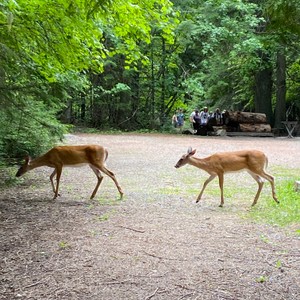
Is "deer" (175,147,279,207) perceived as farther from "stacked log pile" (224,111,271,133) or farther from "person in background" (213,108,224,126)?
"person in background" (213,108,224,126)

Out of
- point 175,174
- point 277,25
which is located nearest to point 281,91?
point 175,174

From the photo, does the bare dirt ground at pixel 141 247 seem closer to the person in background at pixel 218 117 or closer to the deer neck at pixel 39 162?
the deer neck at pixel 39 162

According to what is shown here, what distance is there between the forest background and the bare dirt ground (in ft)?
6.77

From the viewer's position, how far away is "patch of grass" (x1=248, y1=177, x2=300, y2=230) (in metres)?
6.64

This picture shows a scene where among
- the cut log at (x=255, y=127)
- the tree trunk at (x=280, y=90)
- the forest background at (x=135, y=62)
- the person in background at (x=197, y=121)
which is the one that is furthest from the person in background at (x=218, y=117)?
the tree trunk at (x=280, y=90)

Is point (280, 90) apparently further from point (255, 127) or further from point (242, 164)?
point (242, 164)

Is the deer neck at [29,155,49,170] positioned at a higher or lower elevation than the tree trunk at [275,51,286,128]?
lower

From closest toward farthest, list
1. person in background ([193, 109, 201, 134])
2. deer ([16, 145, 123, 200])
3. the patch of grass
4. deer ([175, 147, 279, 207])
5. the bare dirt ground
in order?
the bare dirt ground, the patch of grass, deer ([175, 147, 279, 207]), deer ([16, 145, 123, 200]), person in background ([193, 109, 201, 134])

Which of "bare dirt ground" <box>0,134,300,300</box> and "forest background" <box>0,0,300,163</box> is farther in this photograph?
"forest background" <box>0,0,300,163</box>

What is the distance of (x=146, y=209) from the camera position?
7.48 meters

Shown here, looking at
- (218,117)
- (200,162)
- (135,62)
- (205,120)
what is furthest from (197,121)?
(200,162)

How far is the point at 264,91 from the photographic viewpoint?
26.9m

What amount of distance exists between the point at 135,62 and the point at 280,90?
635 inches

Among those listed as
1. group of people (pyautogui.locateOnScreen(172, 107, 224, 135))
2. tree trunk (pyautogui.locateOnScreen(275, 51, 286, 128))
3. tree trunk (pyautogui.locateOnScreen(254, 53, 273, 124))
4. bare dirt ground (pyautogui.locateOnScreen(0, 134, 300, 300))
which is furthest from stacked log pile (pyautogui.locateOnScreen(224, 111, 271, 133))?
bare dirt ground (pyautogui.locateOnScreen(0, 134, 300, 300))
